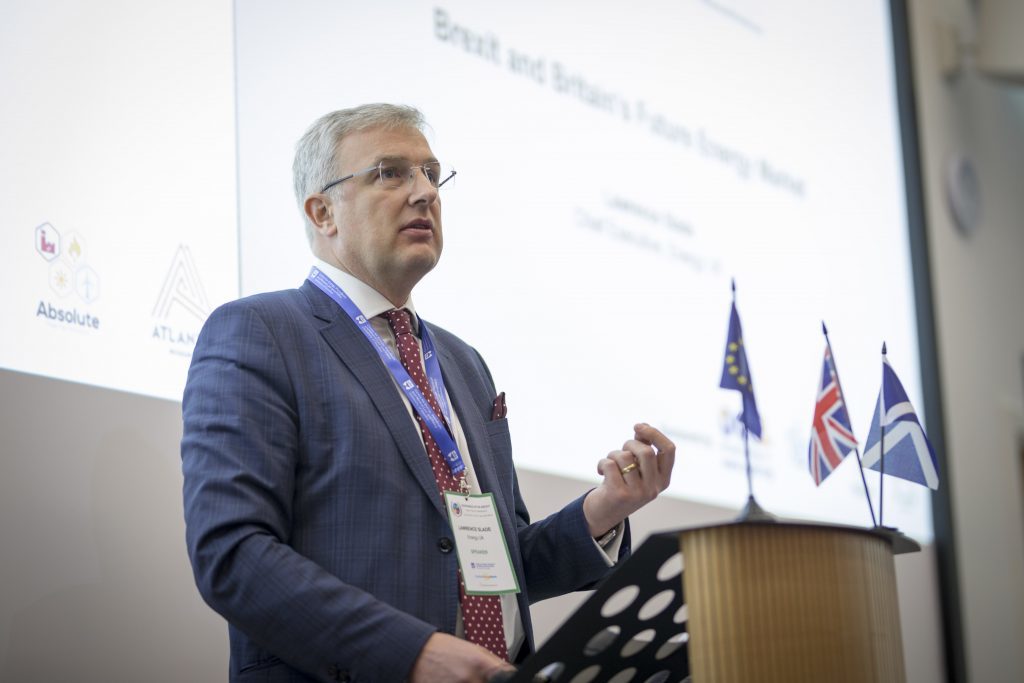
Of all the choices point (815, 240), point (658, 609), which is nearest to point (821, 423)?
point (658, 609)

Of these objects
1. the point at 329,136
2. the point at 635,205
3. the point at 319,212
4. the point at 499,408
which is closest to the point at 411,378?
the point at 499,408

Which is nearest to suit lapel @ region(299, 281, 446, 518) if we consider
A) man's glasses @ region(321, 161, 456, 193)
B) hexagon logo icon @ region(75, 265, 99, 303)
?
man's glasses @ region(321, 161, 456, 193)

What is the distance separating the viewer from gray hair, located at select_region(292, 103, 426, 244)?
2.38 metres

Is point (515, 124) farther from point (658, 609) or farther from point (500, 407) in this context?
point (658, 609)

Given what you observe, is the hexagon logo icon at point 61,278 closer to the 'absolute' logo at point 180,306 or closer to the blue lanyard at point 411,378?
the 'absolute' logo at point 180,306

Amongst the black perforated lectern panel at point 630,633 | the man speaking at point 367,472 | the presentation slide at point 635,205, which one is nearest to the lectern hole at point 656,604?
the black perforated lectern panel at point 630,633

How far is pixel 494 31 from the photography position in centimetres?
357

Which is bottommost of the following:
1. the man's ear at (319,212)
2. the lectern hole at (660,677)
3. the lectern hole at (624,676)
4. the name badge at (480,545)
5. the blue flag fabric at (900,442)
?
the lectern hole at (660,677)

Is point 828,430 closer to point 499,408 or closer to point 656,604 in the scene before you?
point 499,408

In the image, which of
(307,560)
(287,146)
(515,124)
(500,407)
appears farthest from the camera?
(515,124)

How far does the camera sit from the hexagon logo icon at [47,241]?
231 centimetres

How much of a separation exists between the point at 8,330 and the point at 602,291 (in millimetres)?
1881

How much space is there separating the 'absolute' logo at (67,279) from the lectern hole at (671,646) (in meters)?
1.26

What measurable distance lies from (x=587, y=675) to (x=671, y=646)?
0.23 meters
